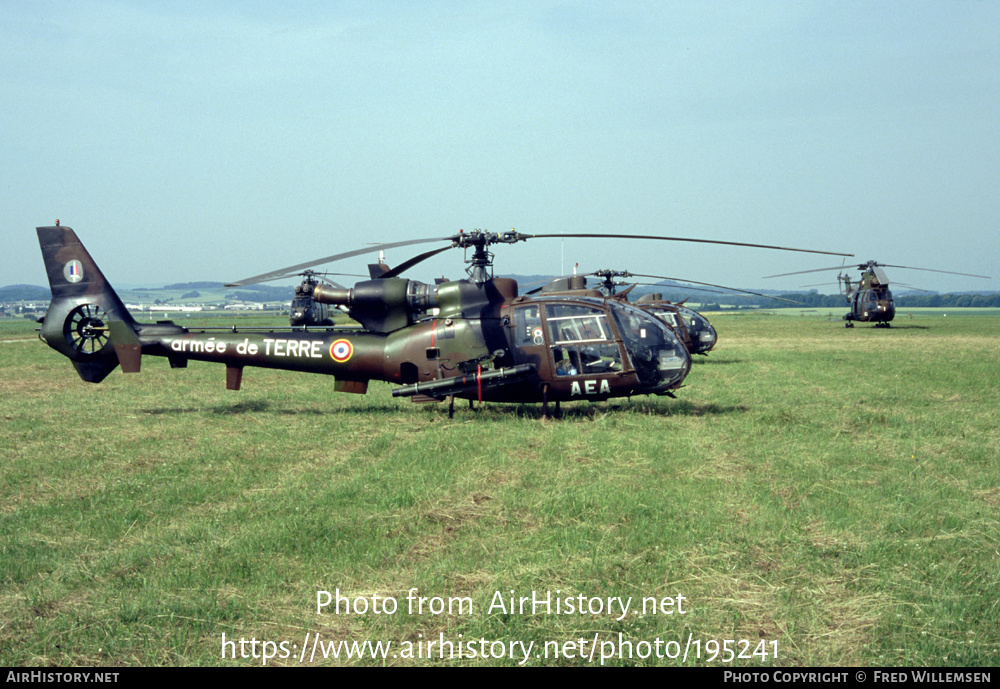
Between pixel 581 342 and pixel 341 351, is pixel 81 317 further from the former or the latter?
pixel 581 342

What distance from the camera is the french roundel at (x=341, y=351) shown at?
1420 centimetres

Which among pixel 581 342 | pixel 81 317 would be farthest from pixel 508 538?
pixel 81 317

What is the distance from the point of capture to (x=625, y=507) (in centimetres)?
784

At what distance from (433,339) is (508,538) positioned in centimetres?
723

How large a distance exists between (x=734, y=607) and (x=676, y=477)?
377cm

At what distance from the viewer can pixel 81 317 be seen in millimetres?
14664

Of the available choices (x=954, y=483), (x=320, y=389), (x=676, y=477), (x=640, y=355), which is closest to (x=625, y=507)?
(x=676, y=477)

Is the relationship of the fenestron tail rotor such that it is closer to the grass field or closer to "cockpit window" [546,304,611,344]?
the grass field

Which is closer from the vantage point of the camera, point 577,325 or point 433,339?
point 577,325

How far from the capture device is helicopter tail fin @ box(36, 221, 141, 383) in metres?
14.4

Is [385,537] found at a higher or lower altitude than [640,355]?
lower

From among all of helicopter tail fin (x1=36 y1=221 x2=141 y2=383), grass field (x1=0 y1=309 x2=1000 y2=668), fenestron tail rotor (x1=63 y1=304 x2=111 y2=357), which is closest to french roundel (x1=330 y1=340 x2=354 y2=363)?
grass field (x1=0 y1=309 x2=1000 y2=668)
